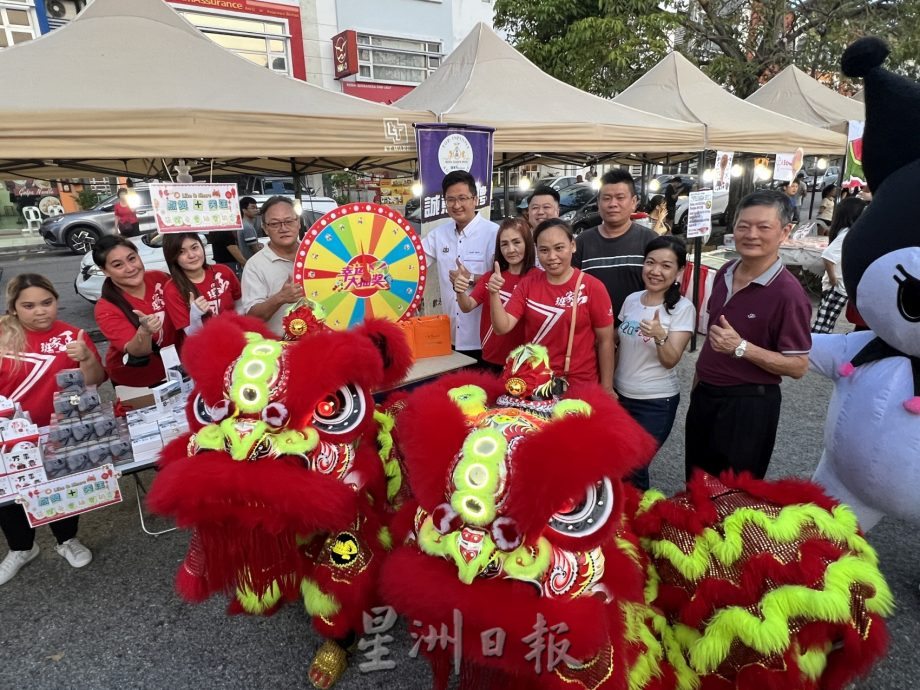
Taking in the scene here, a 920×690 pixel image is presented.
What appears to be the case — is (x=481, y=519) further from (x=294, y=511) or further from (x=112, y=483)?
(x=112, y=483)

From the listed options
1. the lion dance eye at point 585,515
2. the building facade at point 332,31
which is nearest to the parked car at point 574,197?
the building facade at point 332,31

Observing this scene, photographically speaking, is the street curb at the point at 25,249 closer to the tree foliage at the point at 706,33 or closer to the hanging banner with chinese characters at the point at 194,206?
the tree foliage at the point at 706,33

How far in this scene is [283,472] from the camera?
55.5 inches

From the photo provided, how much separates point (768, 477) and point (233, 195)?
A: 366 cm

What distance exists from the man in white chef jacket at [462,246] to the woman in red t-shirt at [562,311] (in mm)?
611

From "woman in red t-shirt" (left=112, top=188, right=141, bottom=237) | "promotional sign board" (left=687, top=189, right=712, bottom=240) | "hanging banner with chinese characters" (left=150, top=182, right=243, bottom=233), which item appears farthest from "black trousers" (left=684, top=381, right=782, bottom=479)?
"woman in red t-shirt" (left=112, top=188, right=141, bottom=237)

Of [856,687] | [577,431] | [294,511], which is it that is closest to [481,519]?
[577,431]

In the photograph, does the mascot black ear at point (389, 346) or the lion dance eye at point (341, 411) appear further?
the mascot black ear at point (389, 346)

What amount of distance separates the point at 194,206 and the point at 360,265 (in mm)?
1094

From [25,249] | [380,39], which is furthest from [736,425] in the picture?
[380,39]

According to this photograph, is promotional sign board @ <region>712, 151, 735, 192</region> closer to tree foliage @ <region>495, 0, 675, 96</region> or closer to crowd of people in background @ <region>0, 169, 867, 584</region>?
crowd of people in background @ <region>0, 169, 867, 584</region>

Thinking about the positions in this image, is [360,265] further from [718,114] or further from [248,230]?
[718,114]

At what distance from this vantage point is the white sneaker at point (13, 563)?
8.54 feet

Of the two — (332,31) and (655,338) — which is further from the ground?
(332,31)
